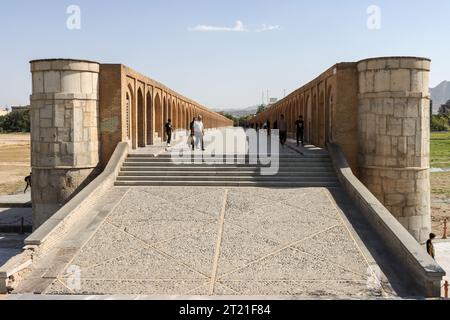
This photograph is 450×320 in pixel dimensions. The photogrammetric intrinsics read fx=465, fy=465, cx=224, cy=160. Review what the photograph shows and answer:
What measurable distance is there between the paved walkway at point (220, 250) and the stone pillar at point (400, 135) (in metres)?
2.09

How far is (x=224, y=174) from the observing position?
39.8 feet

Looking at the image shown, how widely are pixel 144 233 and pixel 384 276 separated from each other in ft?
14.1

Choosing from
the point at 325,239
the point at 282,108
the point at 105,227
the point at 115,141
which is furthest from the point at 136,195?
the point at 282,108

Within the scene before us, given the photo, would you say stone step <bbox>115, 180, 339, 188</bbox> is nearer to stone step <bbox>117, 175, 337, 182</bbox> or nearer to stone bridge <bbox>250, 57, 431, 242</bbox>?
stone step <bbox>117, 175, 337, 182</bbox>

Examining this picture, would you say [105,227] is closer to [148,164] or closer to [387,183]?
[148,164]

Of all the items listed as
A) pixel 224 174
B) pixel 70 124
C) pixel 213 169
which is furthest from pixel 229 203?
pixel 70 124

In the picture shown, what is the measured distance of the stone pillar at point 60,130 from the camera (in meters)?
12.1

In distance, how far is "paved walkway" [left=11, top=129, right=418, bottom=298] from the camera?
689cm

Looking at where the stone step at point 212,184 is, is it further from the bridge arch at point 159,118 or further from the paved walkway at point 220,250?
the bridge arch at point 159,118

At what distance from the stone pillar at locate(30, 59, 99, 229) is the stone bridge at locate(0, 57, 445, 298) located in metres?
0.03

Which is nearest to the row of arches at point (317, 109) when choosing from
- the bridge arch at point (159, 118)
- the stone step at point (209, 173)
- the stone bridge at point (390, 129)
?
the stone bridge at point (390, 129)

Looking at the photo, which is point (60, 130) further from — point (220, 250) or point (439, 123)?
point (439, 123)

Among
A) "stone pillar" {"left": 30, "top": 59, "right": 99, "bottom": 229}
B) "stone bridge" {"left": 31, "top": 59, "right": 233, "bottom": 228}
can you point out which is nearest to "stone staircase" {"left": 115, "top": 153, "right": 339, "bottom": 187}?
"stone bridge" {"left": 31, "top": 59, "right": 233, "bottom": 228}

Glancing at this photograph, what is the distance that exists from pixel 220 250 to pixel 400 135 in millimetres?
6371
